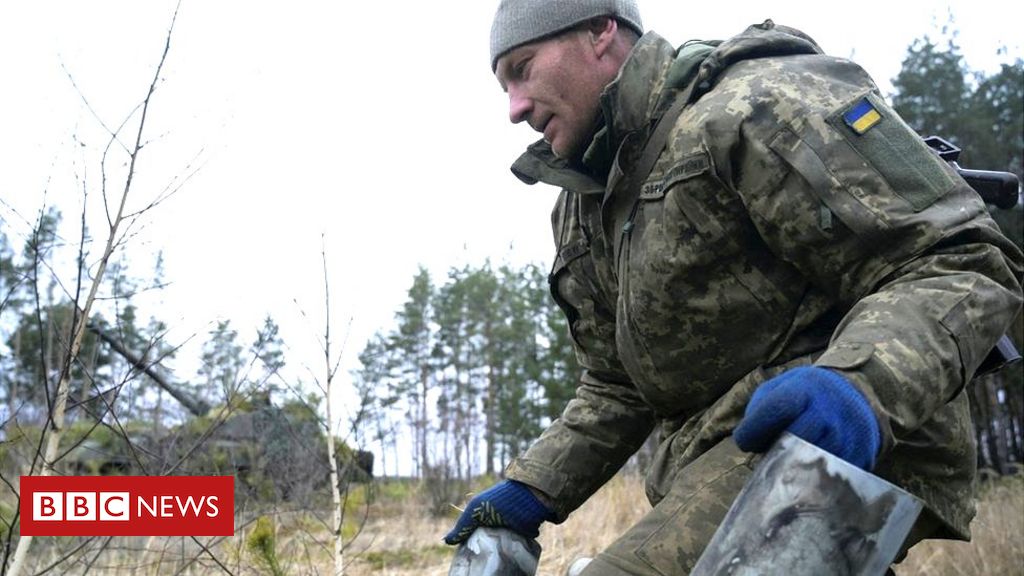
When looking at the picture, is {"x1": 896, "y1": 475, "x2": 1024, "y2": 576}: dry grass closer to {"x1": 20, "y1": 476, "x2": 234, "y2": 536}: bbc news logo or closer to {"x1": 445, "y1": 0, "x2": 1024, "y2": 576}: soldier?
{"x1": 445, "y1": 0, "x2": 1024, "y2": 576}: soldier

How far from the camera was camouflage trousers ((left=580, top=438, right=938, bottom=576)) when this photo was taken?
172 cm

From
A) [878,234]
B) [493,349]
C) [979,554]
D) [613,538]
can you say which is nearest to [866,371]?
[878,234]

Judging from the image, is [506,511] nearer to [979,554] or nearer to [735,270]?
[735,270]

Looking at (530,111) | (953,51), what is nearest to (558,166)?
(530,111)

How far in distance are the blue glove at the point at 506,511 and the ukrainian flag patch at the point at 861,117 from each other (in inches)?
49.6

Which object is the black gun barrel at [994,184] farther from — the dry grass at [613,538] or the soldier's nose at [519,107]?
the dry grass at [613,538]

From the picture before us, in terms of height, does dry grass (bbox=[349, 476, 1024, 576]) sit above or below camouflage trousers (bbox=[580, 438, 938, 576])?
below

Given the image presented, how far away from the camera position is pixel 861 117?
1730 mm

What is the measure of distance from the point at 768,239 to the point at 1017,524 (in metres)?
5.33

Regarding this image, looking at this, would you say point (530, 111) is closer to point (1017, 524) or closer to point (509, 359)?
point (1017, 524)

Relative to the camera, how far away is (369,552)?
7953 millimetres

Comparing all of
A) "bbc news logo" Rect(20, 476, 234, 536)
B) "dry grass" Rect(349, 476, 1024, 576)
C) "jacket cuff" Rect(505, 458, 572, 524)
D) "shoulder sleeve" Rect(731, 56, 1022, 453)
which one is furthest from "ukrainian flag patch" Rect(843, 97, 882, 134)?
"dry grass" Rect(349, 476, 1024, 576)

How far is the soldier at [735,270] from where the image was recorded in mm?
1487

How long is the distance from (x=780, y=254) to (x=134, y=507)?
3440 mm
